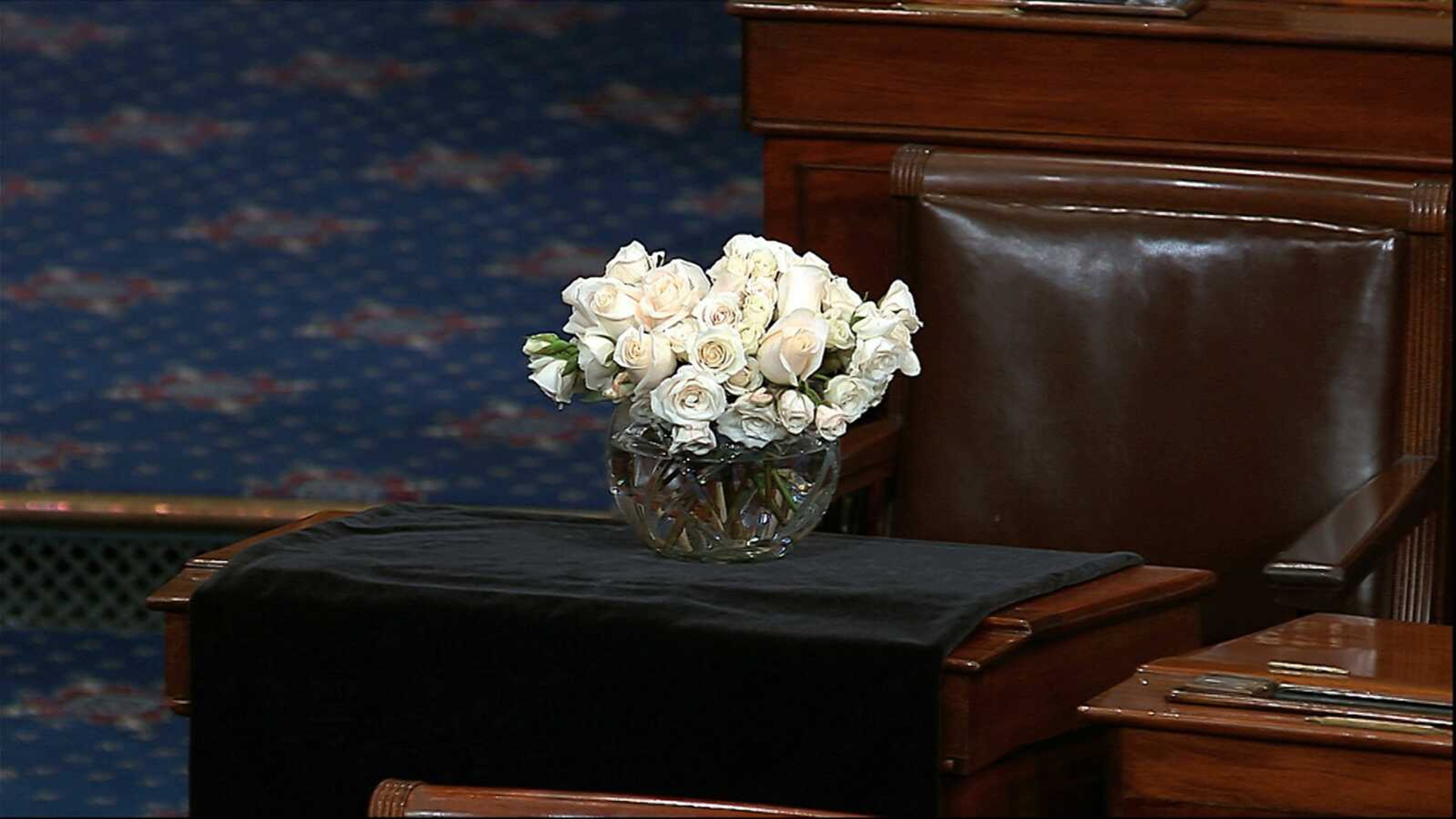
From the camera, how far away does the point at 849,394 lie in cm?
224

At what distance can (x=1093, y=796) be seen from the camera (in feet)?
7.23

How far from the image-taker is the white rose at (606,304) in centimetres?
222

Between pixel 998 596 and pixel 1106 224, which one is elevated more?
Answer: pixel 1106 224

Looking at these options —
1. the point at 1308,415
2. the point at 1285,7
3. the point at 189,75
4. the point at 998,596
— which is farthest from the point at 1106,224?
the point at 189,75

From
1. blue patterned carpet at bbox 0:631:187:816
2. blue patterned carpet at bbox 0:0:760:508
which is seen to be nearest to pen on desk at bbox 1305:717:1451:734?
blue patterned carpet at bbox 0:631:187:816

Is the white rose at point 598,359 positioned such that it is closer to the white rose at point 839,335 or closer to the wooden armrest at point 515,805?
the white rose at point 839,335

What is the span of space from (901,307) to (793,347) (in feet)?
0.51

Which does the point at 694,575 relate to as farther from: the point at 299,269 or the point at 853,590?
the point at 299,269

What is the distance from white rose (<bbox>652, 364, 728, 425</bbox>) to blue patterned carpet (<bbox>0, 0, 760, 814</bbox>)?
2420mm

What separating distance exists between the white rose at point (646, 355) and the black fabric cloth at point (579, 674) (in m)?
0.19

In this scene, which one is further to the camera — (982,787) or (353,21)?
(353,21)

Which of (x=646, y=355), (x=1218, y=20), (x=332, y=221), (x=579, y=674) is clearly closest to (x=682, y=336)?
(x=646, y=355)

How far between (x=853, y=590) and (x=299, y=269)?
2.79 metres

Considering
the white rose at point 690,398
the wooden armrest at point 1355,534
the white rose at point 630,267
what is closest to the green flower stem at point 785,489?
the white rose at point 690,398
